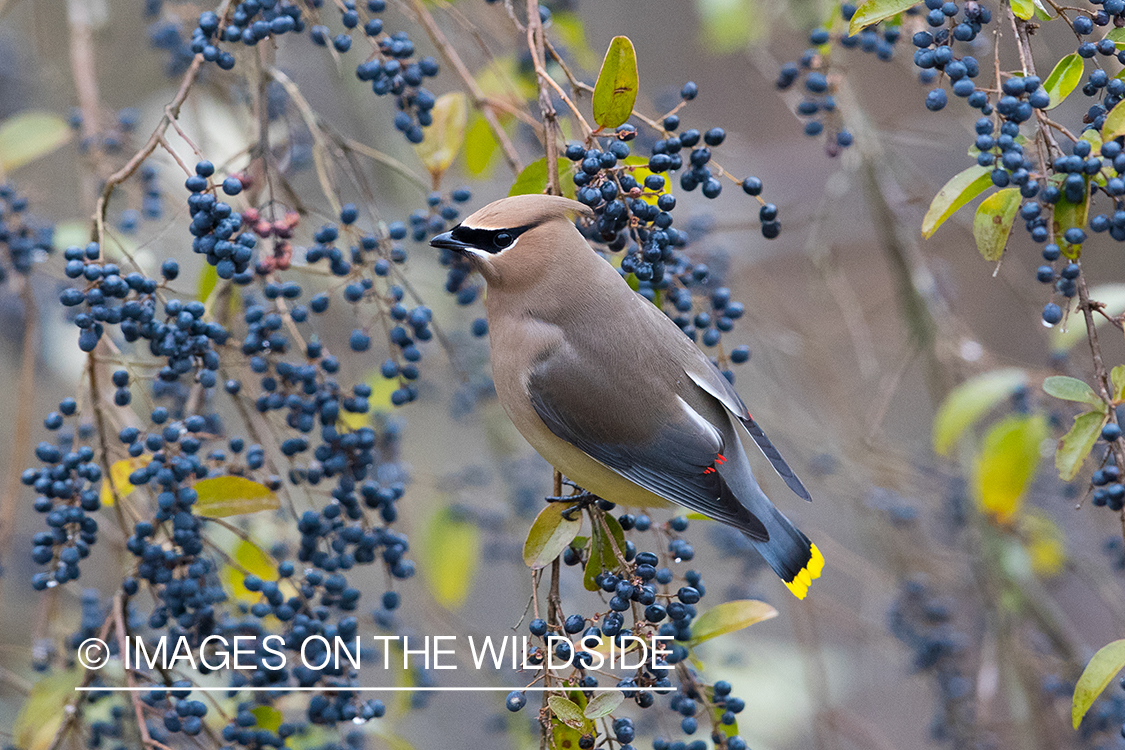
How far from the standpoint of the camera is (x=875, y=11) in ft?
5.80

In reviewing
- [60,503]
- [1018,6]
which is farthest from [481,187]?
[1018,6]

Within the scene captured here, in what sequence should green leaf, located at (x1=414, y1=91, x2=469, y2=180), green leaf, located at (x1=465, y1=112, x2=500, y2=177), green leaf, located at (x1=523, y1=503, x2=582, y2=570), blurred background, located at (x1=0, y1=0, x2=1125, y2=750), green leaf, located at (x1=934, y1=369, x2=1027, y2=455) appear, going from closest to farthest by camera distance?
green leaf, located at (x1=523, y1=503, x2=582, y2=570) → green leaf, located at (x1=414, y1=91, x2=469, y2=180) → green leaf, located at (x1=465, y1=112, x2=500, y2=177) → green leaf, located at (x1=934, y1=369, x2=1027, y2=455) → blurred background, located at (x1=0, y1=0, x2=1125, y2=750)

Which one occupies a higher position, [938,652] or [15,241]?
[15,241]

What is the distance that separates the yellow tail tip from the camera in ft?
6.88

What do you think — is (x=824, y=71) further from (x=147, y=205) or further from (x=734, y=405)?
(x=147, y=205)

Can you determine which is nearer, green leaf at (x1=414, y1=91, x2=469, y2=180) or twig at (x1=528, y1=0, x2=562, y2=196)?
twig at (x1=528, y1=0, x2=562, y2=196)

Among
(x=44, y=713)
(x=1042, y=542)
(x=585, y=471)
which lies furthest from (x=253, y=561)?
(x=1042, y=542)

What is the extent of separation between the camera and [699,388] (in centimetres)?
225

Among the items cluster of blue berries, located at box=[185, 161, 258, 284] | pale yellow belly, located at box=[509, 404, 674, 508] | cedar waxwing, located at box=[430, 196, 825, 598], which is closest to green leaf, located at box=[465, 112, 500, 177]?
cedar waxwing, located at box=[430, 196, 825, 598]

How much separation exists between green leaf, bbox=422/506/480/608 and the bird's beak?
1.43 metres

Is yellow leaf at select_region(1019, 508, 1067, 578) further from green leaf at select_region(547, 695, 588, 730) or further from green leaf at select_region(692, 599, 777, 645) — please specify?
green leaf at select_region(547, 695, 588, 730)

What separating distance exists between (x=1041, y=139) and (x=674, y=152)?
61 cm

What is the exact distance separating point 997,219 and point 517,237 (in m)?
0.88

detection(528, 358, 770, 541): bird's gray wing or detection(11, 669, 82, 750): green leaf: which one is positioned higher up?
detection(528, 358, 770, 541): bird's gray wing
